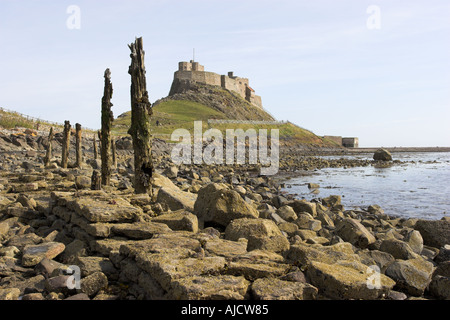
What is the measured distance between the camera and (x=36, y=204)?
1092 centimetres

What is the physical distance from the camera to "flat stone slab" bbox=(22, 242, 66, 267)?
21.8 feet

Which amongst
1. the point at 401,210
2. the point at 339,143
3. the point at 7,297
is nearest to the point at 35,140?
the point at 401,210

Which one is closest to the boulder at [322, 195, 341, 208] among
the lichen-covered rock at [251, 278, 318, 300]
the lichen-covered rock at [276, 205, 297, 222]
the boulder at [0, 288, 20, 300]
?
the lichen-covered rock at [276, 205, 297, 222]

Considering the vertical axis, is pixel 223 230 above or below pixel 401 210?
above

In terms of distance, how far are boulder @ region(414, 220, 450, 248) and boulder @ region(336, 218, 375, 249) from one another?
2.64 meters

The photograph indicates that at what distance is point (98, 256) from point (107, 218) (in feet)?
3.70

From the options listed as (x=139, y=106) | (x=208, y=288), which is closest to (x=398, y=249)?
(x=208, y=288)

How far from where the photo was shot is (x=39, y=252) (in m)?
6.88

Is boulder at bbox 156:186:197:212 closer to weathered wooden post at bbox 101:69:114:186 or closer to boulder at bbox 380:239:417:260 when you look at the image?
boulder at bbox 380:239:417:260

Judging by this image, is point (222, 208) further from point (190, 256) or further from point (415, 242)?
point (415, 242)

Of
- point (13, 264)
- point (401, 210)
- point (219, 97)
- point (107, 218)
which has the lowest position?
point (401, 210)

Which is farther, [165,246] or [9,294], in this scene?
[165,246]

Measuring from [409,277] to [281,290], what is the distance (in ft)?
9.08

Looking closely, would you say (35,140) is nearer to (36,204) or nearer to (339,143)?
(36,204)
